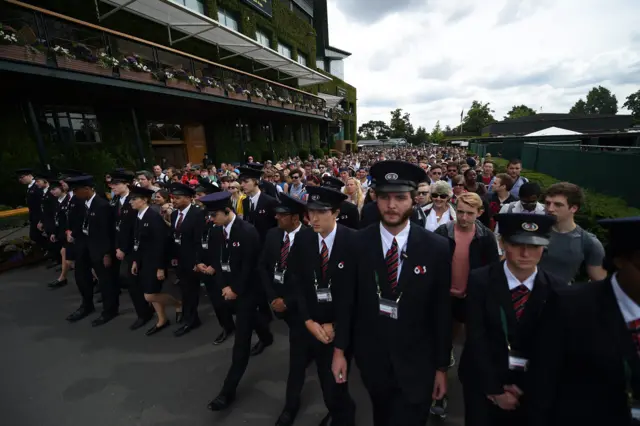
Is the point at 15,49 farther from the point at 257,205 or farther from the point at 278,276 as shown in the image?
the point at 278,276

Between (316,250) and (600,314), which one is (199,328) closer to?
(316,250)

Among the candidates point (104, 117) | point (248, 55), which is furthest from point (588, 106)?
point (104, 117)

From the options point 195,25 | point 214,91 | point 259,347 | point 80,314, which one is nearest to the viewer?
point 259,347

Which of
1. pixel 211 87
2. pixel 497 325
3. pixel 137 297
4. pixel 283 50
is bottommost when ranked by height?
pixel 137 297

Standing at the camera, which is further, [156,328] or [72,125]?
[72,125]

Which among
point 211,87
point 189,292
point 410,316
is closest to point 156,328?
point 189,292

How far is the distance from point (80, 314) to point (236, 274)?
4023 millimetres

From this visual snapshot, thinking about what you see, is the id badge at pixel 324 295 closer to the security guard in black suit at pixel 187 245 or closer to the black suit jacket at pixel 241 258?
the black suit jacket at pixel 241 258

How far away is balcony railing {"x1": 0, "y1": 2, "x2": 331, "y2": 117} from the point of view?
8.59 metres

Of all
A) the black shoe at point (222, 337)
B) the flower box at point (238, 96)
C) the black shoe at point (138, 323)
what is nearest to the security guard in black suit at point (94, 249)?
the black shoe at point (138, 323)

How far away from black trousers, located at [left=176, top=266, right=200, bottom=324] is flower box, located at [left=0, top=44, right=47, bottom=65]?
29.9ft

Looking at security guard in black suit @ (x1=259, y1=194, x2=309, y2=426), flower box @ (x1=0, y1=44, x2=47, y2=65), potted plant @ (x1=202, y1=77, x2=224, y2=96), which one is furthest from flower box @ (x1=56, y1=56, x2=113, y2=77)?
security guard in black suit @ (x1=259, y1=194, x2=309, y2=426)

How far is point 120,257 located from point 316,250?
4.14 m

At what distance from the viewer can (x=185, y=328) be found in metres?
4.75
